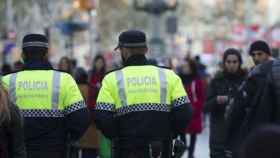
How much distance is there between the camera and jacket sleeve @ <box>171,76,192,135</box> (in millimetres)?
7797

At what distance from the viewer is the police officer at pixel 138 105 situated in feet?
25.2

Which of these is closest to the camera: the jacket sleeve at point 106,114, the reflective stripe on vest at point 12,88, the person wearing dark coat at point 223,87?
the jacket sleeve at point 106,114

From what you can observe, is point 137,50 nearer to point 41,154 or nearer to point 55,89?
point 55,89

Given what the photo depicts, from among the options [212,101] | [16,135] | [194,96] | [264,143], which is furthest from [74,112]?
[194,96]

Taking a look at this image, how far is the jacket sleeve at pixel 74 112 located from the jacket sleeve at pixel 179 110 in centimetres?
71

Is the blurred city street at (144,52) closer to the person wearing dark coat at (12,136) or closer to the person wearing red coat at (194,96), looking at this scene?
the person wearing red coat at (194,96)

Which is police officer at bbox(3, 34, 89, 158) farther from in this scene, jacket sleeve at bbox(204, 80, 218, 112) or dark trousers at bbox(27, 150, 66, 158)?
jacket sleeve at bbox(204, 80, 218, 112)

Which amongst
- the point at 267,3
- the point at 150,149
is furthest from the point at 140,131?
→ the point at 267,3

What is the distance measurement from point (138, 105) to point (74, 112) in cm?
58

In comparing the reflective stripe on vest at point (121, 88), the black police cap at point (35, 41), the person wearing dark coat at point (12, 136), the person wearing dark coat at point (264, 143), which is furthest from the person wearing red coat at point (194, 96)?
the person wearing dark coat at point (264, 143)

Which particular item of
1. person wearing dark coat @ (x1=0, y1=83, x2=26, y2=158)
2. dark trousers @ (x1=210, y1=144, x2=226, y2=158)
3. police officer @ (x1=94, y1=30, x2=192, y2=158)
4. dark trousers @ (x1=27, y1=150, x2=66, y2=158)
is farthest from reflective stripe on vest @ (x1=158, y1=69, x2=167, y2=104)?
dark trousers @ (x1=210, y1=144, x2=226, y2=158)

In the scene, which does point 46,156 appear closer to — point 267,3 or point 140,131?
point 140,131

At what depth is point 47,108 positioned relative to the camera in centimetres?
798

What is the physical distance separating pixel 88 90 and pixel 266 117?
7537 millimetres
